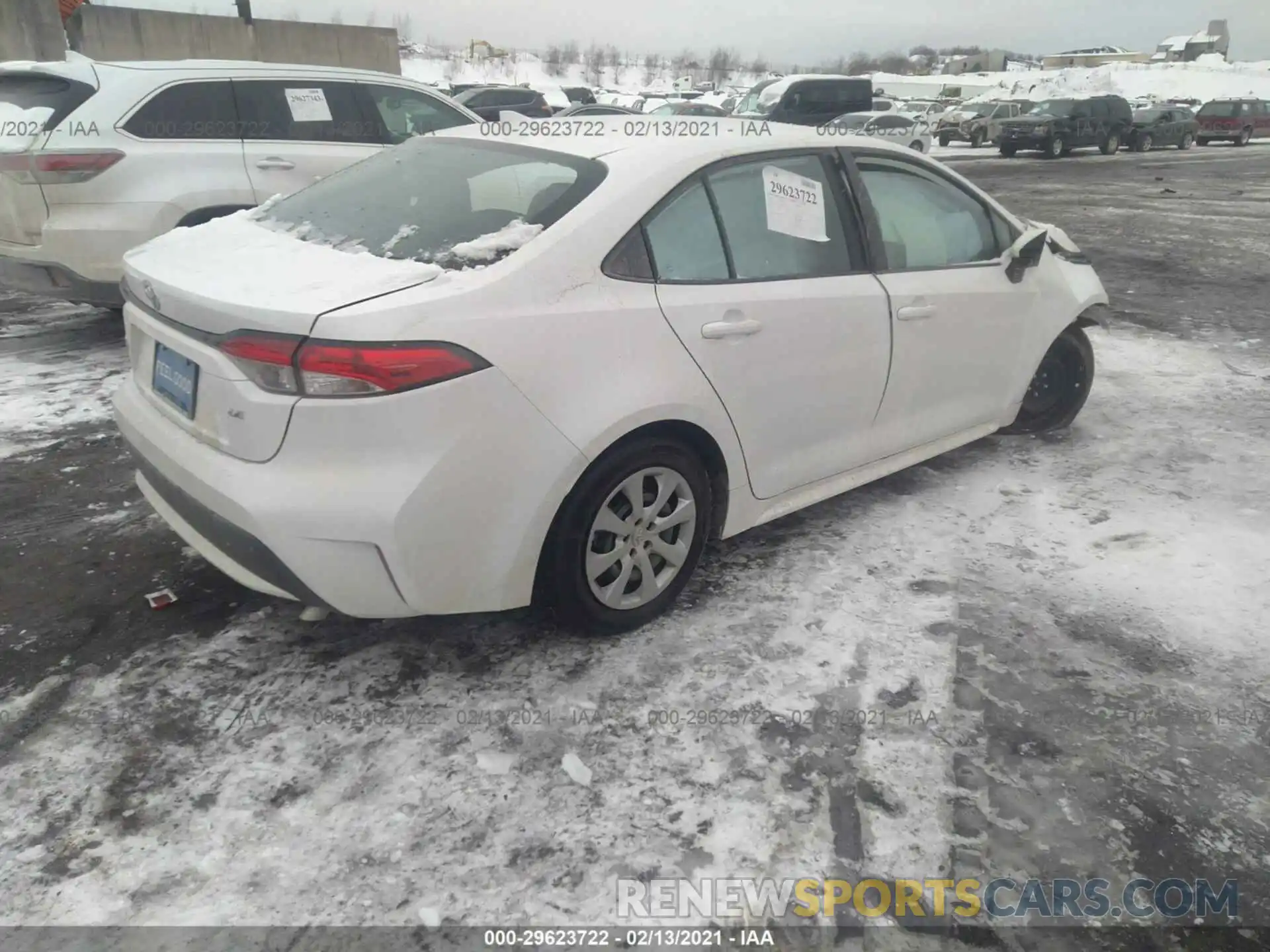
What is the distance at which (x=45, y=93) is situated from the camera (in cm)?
516

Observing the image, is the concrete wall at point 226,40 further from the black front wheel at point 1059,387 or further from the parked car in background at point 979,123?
the black front wheel at point 1059,387

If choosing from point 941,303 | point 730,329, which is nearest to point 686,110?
point 941,303

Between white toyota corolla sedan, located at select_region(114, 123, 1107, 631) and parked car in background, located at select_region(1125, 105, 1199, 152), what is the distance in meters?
31.4

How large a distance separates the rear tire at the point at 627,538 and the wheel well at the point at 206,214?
3969 mm

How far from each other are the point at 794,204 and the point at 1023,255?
1.38 m

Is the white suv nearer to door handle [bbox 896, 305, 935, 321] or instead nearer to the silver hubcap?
the silver hubcap

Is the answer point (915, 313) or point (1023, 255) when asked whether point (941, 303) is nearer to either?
point (915, 313)

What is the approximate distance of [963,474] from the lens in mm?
4242

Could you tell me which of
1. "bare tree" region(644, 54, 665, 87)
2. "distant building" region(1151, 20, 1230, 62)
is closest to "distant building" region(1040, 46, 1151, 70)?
"distant building" region(1151, 20, 1230, 62)

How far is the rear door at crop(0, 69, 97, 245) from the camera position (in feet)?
16.1

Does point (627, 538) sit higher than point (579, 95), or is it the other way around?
point (579, 95)

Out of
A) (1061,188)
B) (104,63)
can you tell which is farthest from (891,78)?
(104,63)

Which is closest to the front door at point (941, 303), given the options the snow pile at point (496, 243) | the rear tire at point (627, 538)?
the rear tire at point (627, 538)

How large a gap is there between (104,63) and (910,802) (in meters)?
6.16
